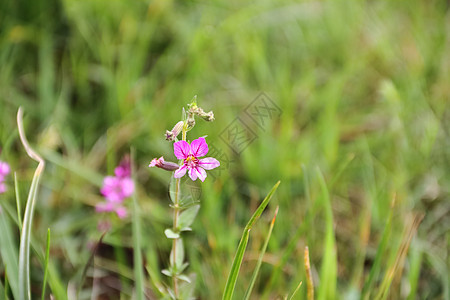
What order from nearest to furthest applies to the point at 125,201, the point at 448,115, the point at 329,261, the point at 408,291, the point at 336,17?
the point at 329,261 → the point at 408,291 → the point at 125,201 → the point at 448,115 → the point at 336,17

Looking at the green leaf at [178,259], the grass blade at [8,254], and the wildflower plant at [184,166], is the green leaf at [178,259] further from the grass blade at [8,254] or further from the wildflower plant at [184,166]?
the grass blade at [8,254]

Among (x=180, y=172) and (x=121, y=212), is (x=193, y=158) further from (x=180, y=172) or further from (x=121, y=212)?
(x=121, y=212)

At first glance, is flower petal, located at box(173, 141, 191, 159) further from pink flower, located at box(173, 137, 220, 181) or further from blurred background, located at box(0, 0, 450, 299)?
blurred background, located at box(0, 0, 450, 299)

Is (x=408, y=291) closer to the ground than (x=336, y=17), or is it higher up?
closer to the ground

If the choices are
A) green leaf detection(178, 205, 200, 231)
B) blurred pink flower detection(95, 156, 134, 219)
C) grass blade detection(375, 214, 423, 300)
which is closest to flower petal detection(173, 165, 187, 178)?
green leaf detection(178, 205, 200, 231)

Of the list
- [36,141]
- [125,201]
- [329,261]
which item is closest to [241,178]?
[125,201]

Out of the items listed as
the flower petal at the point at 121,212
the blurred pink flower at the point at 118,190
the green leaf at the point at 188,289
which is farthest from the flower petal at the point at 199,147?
the flower petal at the point at 121,212

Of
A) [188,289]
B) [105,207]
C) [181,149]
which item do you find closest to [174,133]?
[181,149]

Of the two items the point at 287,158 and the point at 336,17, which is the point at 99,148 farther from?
the point at 336,17
